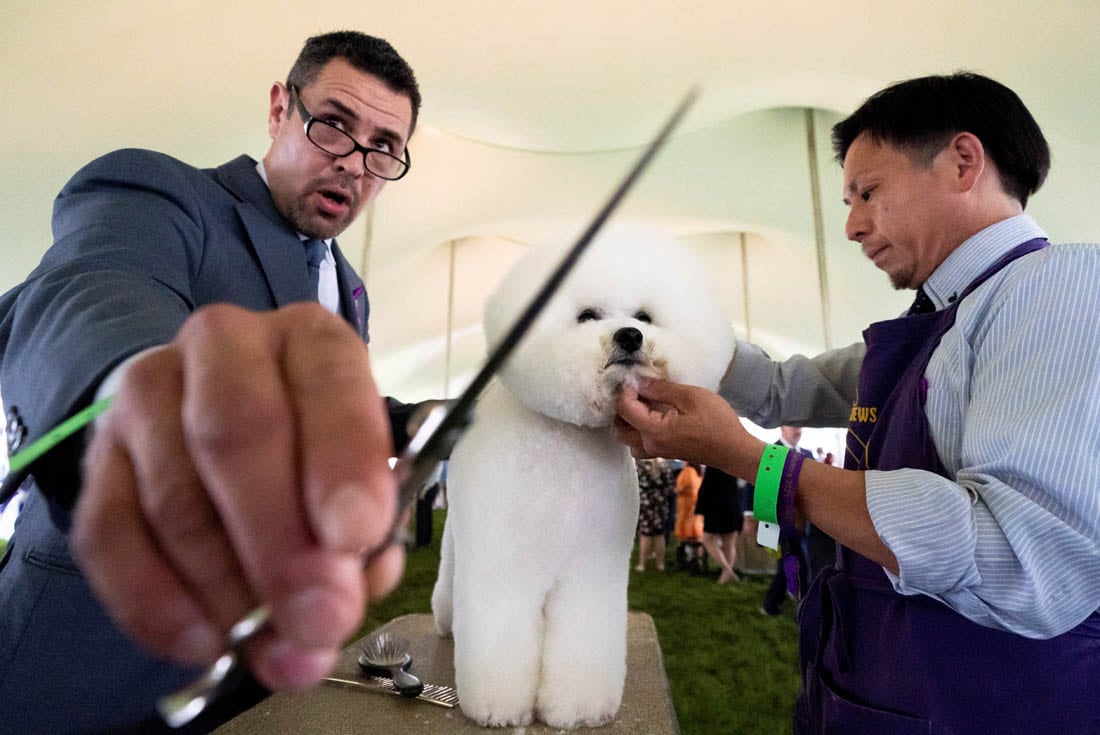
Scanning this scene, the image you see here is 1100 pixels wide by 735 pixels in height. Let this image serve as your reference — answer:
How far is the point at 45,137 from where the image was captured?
280cm

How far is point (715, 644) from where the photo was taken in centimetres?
228

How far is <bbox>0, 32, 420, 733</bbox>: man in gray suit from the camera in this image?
4.9 inches

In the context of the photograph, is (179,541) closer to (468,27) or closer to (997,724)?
(997,724)

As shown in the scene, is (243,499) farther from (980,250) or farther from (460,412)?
(980,250)

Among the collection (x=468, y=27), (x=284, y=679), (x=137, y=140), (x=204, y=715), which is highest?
(x=468, y=27)

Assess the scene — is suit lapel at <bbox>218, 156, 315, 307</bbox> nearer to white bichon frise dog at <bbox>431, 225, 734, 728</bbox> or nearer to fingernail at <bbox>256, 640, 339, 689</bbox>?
white bichon frise dog at <bbox>431, 225, 734, 728</bbox>

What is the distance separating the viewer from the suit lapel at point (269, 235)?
1.90 ft

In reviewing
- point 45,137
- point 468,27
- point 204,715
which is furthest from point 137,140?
point 204,715

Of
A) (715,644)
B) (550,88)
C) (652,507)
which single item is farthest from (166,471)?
(652,507)

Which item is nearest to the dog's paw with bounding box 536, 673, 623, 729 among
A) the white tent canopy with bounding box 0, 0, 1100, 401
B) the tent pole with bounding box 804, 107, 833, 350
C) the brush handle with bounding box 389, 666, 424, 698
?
the brush handle with bounding box 389, 666, 424, 698

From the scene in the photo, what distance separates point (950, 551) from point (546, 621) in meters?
0.48

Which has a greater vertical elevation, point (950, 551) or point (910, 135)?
point (910, 135)

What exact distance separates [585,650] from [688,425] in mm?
336

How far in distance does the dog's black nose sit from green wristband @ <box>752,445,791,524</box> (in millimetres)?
178
